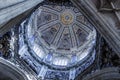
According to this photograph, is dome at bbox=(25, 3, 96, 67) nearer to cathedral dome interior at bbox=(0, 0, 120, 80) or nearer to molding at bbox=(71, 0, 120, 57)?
cathedral dome interior at bbox=(0, 0, 120, 80)

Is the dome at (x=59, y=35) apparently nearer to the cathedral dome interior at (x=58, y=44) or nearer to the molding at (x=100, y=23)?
the cathedral dome interior at (x=58, y=44)

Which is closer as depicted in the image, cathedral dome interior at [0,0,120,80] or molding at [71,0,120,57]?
molding at [71,0,120,57]

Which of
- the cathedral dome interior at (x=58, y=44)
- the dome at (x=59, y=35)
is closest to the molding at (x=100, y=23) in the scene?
the cathedral dome interior at (x=58, y=44)

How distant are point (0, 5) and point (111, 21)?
2.54 metres

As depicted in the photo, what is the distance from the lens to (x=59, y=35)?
859 inches

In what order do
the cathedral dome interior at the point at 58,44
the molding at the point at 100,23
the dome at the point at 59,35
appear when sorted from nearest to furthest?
the molding at the point at 100,23 < the cathedral dome interior at the point at 58,44 < the dome at the point at 59,35

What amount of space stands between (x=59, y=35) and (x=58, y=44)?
1373 millimetres

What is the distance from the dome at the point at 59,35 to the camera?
17256 mm

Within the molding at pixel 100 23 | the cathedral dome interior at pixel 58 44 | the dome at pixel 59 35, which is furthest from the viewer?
the dome at pixel 59 35

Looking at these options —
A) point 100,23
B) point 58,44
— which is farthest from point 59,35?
point 100,23

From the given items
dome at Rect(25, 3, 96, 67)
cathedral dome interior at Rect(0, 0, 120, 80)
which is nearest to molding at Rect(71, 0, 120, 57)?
cathedral dome interior at Rect(0, 0, 120, 80)

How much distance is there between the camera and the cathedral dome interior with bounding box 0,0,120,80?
24.3 feet

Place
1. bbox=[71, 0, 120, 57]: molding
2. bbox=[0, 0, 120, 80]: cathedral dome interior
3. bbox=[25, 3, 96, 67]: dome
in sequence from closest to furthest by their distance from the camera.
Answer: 1. bbox=[71, 0, 120, 57]: molding
2. bbox=[0, 0, 120, 80]: cathedral dome interior
3. bbox=[25, 3, 96, 67]: dome

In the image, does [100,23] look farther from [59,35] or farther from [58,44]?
[59,35]
